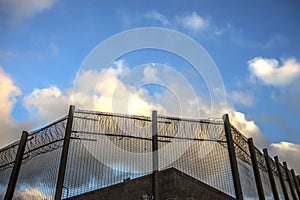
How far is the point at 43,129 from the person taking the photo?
35.2ft

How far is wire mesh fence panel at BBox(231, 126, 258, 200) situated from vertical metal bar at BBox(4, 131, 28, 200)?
8.72m

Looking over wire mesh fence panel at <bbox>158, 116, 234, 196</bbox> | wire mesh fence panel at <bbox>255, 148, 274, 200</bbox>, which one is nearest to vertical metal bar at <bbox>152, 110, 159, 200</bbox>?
wire mesh fence panel at <bbox>158, 116, 234, 196</bbox>

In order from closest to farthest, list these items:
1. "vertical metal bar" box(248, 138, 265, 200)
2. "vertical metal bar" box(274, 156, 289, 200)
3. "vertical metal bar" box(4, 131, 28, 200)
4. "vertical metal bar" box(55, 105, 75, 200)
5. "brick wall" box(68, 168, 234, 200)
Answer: "vertical metal bar" box(55, 105, 75, 200) < "brick wall" box(68, 168, 234, 200) < "vertical metal bar" box(248, 138, 265, 200) < "vertical metal bar" box(4, 131, 28, 200) < "vertical metal bar" box(274, 156, 289, 200)

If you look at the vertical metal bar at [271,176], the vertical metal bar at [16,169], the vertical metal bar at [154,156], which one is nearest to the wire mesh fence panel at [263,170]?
the vertical metal bar at [271,176]

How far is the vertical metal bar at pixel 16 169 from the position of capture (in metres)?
10.2

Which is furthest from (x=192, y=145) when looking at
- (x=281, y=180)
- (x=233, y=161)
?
(x=281, y=180)

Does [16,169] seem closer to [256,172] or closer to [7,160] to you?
[7,160]

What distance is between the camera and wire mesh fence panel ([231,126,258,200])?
32.4ft

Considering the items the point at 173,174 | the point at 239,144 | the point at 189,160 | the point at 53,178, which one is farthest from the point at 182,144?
the point at 53,178

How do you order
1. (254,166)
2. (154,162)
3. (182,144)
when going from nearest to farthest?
1. (154,162)
2. (182,144)
3. (254,166)

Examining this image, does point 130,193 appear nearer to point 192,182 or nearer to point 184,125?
point 192,182

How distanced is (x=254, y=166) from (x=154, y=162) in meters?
4.36

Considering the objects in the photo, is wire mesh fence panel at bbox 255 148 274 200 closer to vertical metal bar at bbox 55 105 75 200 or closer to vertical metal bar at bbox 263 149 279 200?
vertical metal bar at bbox 263 149 279 200

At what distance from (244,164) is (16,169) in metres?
9.23
